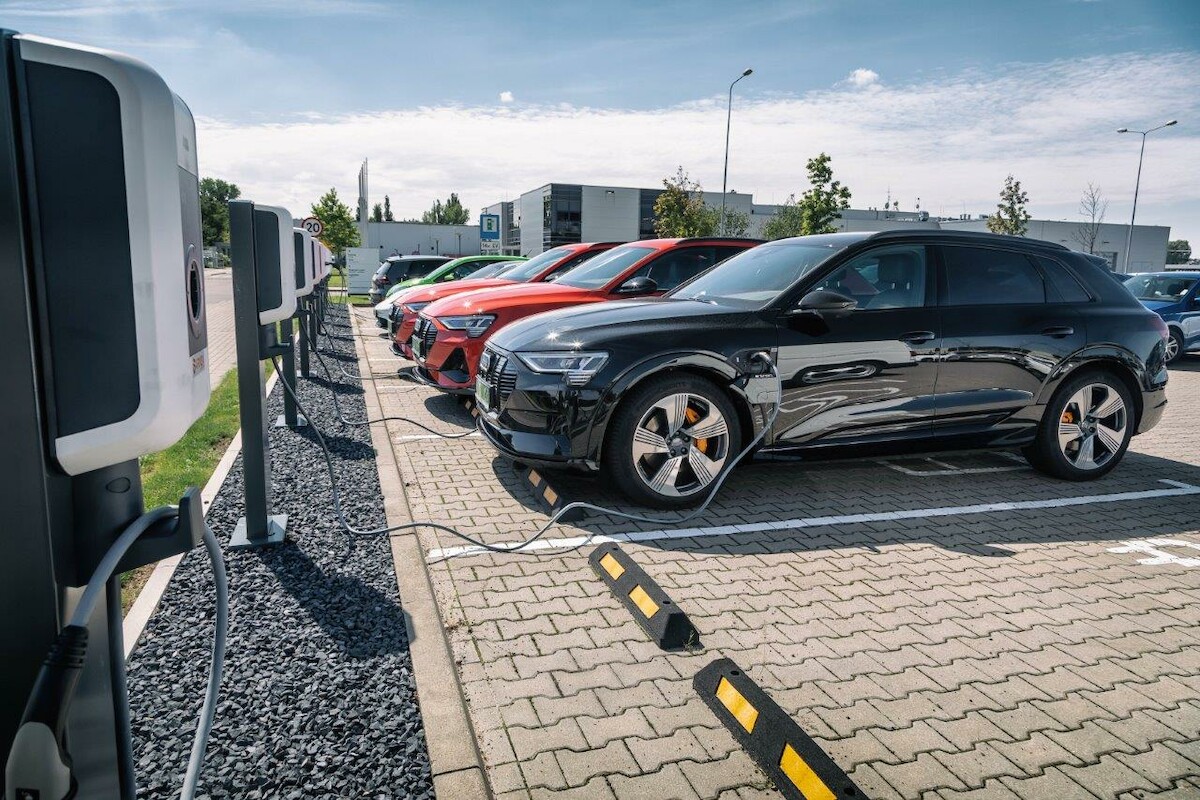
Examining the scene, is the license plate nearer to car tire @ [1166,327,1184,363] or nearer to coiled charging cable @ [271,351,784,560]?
coiled charging cable @ [271,351,784,560]

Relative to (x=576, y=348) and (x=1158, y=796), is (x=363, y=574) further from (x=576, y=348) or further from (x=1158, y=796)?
(x=1158, y=796)

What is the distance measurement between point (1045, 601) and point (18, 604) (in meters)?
4.02

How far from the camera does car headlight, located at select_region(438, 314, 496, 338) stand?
24.7ft

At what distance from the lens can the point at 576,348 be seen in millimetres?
4809

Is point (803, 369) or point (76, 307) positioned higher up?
point (76, 307)

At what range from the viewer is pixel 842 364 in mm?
5105

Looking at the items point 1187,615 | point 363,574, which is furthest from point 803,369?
point 363,574

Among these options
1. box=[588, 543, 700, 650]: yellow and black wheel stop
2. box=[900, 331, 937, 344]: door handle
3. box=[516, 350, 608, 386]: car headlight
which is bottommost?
box=[588, 543, 700, 650]: yellow and black wheel stop

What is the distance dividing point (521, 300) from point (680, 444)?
3.40 m

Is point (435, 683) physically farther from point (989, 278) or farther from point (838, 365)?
point (989, 278)

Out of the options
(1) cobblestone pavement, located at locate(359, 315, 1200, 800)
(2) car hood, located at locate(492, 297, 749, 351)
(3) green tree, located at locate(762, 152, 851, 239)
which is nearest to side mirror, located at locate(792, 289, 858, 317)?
(2) car hood, located at locate(492, 297, 749, 351)

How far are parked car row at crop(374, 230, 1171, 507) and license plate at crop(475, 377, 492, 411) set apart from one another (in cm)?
1

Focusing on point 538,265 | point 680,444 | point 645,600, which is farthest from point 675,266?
point 645,600

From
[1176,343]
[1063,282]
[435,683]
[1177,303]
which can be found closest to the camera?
[435,683]
